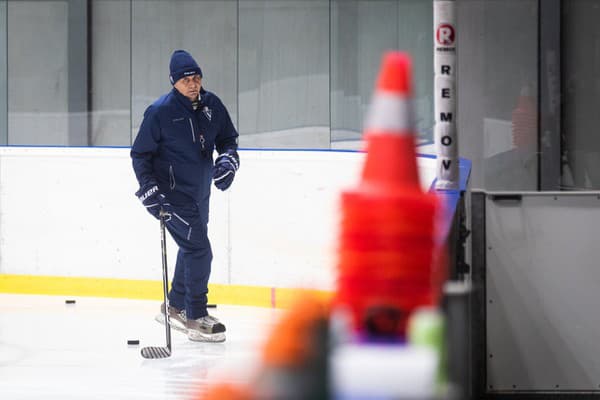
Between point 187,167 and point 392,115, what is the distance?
4435 mm

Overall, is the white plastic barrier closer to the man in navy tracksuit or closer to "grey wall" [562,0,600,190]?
the man in navy tracksuit

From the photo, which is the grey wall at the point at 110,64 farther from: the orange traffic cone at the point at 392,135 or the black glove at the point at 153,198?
the orange traffic cone at the point at 392,135

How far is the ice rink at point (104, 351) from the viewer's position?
4.67 meters

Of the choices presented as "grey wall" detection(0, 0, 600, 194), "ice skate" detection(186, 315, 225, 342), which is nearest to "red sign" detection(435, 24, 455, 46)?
"ice skate" detection(186, 315, 225, 342)

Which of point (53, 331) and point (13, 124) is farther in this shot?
point (13, 124)

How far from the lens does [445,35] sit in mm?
3561

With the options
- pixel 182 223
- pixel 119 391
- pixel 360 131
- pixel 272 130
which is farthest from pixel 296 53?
pixel 119 391

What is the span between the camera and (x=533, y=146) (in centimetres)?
737

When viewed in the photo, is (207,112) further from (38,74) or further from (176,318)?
(38,74)

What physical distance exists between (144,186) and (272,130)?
279 centimetres

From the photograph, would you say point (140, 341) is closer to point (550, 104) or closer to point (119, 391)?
Result: point (119, 391)

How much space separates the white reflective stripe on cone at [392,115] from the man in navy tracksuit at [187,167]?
14.1 ft

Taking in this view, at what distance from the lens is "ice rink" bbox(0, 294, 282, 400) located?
4672mm

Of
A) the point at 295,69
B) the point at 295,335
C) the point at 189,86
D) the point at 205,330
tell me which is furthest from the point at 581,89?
the point at 295,335
